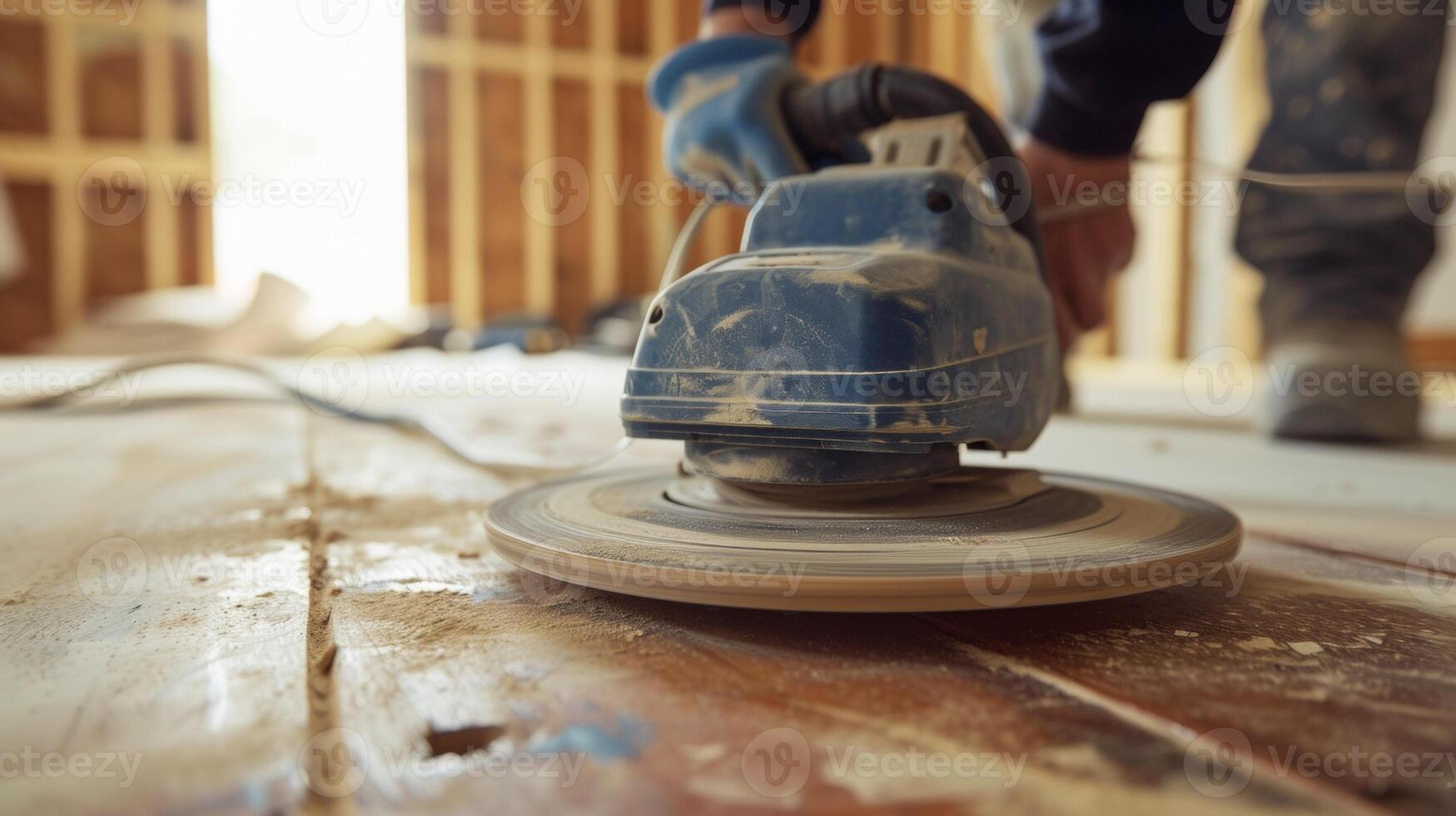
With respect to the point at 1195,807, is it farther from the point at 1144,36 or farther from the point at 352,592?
the point at 1144,36

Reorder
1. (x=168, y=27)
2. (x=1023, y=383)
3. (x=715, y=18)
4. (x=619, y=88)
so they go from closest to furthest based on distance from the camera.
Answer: (x=1023, y=383)
(x=715, y=18)
(x=168, y=27)
(x=619, y=88)

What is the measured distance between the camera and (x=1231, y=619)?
Result: 683mm

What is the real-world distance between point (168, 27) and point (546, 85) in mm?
2042

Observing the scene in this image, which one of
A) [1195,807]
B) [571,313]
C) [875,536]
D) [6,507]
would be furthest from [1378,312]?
[571,313]

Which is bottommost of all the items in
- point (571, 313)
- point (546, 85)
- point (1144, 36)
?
point (571, 313)

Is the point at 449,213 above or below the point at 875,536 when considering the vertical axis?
above
